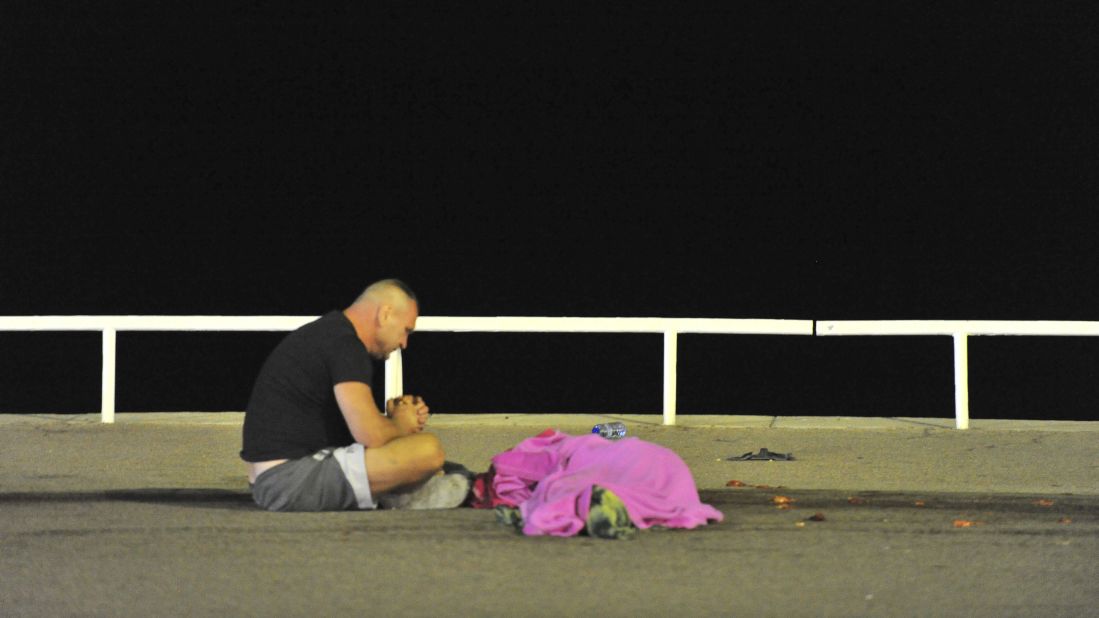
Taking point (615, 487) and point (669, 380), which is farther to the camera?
point (669, 380)

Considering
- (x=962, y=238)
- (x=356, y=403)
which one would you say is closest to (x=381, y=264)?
(x=962, y=238)

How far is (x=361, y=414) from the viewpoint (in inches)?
345

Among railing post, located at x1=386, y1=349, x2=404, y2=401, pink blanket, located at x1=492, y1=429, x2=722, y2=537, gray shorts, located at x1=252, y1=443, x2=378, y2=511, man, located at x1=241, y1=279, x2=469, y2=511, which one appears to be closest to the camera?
pink blanket, located at x1=492, y1=429, x2=722, y2=537

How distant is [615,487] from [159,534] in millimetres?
2209

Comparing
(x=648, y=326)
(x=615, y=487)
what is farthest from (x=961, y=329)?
(x=615, y=487)

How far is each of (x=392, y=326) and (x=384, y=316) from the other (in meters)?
0.07

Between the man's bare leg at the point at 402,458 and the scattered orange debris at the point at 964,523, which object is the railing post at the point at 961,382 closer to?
the scattered orange debris at the point at 964,523

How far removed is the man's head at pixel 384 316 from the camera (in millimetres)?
9070

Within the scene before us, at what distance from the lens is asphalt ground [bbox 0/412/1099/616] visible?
6.79 metres

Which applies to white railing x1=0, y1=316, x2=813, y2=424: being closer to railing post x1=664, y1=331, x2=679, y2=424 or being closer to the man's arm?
railing post x1=664, y1=331, x2=679, y2=424

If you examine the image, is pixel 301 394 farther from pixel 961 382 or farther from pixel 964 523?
pixel 961 382

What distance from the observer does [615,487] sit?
28.3 feet

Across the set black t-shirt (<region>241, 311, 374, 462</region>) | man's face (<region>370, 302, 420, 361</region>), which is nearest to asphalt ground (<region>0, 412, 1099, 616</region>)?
black t-shirt (<region>241, 311, 374, 462</region>)

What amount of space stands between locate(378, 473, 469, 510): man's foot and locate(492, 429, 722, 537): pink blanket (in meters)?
0.47
